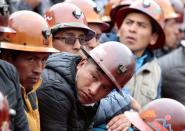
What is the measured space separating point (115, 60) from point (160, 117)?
59cm

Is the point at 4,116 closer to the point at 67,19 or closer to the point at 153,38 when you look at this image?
the point at 67,19

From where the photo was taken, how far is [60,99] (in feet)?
18.5

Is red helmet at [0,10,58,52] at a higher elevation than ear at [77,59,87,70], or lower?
higher

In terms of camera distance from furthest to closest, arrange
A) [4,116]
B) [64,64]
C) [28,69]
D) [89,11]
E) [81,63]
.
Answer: [89,11] → [81,63] → [64,64] → [28,69] → [4,116]

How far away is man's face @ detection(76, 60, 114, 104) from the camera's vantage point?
5664mm

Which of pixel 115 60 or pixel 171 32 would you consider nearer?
pixel 115 60

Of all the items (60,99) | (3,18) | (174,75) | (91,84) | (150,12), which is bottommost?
(174,75)

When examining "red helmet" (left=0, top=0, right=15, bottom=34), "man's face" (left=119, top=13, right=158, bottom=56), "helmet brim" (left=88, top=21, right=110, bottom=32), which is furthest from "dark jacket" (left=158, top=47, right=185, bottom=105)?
"red helmet" (left=0, top=0, right=15, bottom=34)

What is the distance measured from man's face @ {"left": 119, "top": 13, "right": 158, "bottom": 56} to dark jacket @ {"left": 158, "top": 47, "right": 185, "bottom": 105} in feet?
1.32

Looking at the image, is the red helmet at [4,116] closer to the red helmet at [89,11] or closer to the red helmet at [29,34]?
the red helmet at [29,34]

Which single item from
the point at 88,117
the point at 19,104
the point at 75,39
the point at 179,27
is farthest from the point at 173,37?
the point at 19,104

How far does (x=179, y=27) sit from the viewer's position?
1082cm

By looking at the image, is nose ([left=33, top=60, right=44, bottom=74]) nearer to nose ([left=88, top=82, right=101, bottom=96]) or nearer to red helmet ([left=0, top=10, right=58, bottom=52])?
red helmet ([left=0, top=10, right=58, bottom=52])

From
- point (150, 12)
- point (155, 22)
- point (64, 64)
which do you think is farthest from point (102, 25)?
point (64, 64)
